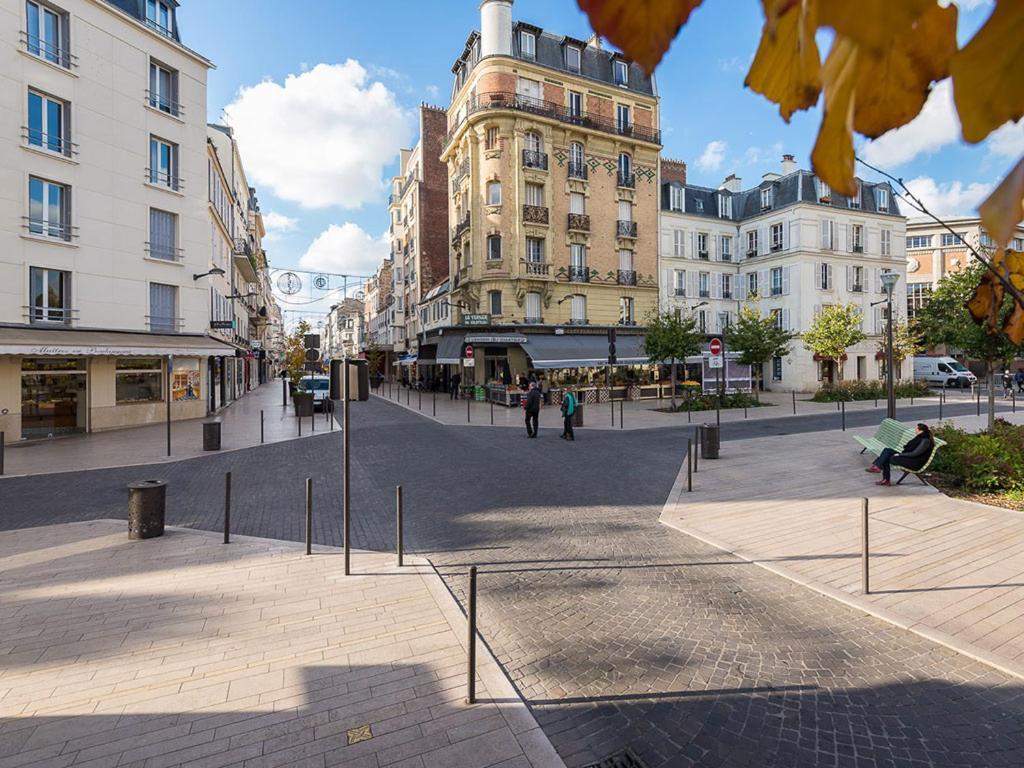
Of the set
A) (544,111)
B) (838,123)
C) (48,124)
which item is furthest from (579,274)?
(838,123)

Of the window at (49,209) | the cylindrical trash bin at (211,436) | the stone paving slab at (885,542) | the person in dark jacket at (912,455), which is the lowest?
A: the stone paving slab at (885,542)

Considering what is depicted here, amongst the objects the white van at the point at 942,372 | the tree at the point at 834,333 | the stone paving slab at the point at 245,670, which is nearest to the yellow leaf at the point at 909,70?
the stone paving slab at the point at 245,670

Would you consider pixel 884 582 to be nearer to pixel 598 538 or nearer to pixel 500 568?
pixel 598 538

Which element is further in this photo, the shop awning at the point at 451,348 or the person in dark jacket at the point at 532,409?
the shop awning at the point at 451,348

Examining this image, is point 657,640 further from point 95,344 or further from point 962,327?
point 95,344

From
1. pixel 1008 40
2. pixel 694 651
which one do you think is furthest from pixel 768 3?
pixel 694 651

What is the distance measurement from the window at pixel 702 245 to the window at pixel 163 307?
3476 centimetres

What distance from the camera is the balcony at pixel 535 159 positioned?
3294cm

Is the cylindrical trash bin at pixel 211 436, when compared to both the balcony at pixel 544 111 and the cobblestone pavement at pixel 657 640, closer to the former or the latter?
the cobblestone pavement at pixel 657 640

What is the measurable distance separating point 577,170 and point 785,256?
1719 cm

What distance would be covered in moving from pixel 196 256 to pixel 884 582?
93.4 feet

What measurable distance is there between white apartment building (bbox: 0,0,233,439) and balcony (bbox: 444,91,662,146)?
14.8m

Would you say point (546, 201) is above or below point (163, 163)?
above

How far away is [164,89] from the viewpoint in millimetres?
24109
